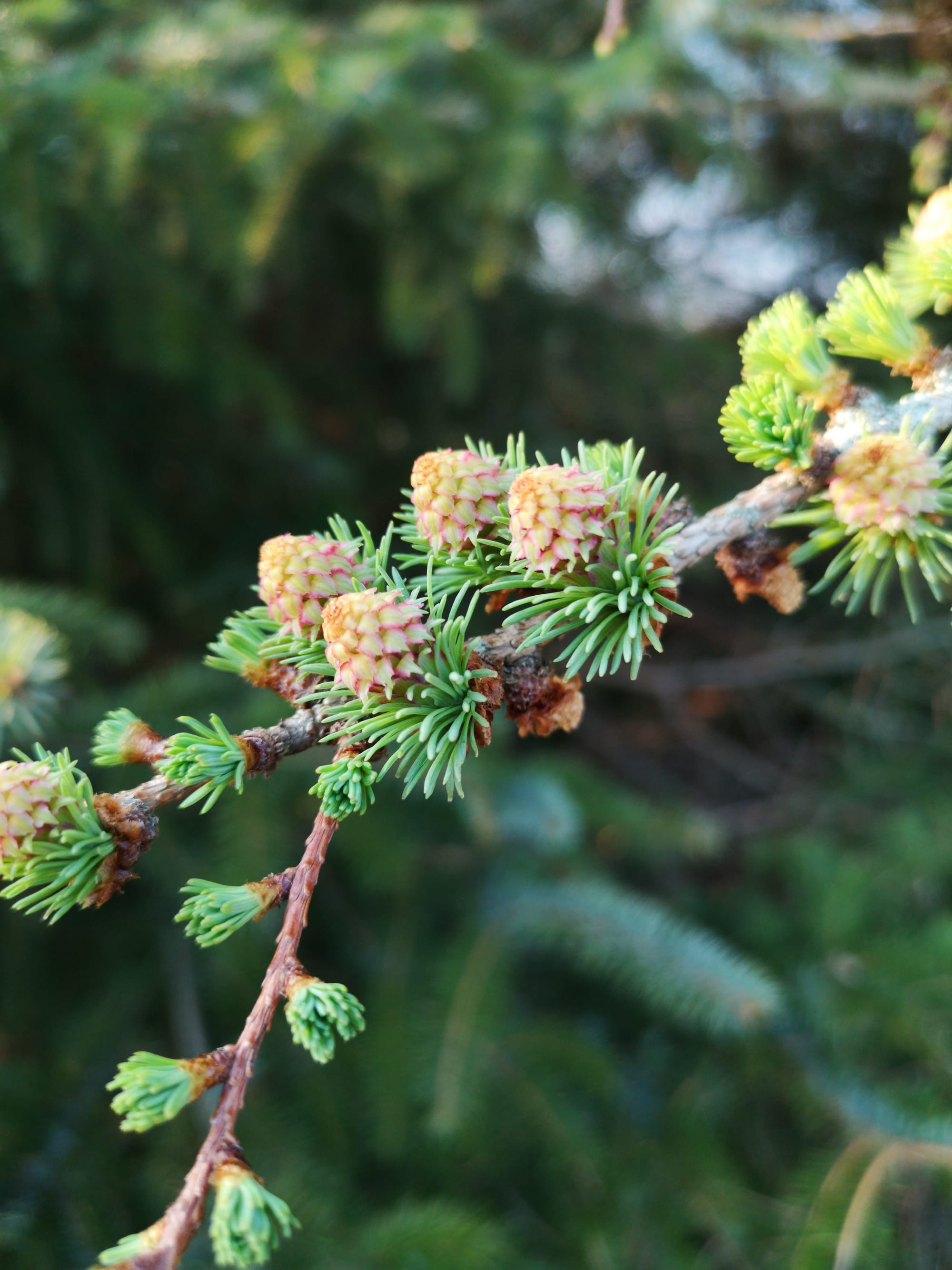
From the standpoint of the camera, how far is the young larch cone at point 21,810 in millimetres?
392

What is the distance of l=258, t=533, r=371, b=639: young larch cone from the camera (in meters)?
0.44

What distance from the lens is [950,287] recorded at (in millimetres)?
488

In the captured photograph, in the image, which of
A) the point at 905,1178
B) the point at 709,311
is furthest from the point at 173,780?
the point at 709,311

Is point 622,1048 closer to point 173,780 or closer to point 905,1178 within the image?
point 905,1178

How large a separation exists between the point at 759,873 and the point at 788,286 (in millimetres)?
1679

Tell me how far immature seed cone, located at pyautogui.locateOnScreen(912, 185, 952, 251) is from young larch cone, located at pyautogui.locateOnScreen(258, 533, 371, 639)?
17.9 inches

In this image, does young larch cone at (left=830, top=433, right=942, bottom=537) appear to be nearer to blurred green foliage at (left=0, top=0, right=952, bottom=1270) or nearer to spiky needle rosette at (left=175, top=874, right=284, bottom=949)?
spiky needle rosette at (left=175, top=874, right=284, bottom=949)

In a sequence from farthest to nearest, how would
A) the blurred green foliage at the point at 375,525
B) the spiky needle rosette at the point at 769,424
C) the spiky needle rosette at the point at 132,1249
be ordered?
1. the blurred green foliage at the point at 375,525
2. the spiky needle rosette at the point at 769,424
3. the spiky needle rosette at the point at 132,1249

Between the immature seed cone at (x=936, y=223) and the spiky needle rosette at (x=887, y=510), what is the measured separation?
0.63 ft

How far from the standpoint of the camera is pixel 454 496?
0.44 m

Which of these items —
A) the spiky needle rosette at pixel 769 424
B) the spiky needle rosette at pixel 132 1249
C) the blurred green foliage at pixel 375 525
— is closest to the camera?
the spiky needle rosette at pixel 132 1249

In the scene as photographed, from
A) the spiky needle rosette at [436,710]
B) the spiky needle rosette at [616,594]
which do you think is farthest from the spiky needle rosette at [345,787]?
the spiky needle rosette at [616,594]

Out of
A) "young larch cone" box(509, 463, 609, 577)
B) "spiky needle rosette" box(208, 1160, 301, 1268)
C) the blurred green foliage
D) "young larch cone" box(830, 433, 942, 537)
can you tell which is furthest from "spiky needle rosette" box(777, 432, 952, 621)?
the blurred green foliage

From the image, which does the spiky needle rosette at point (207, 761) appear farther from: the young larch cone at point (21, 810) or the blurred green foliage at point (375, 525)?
the blurred green foliage at point (375, 525)
